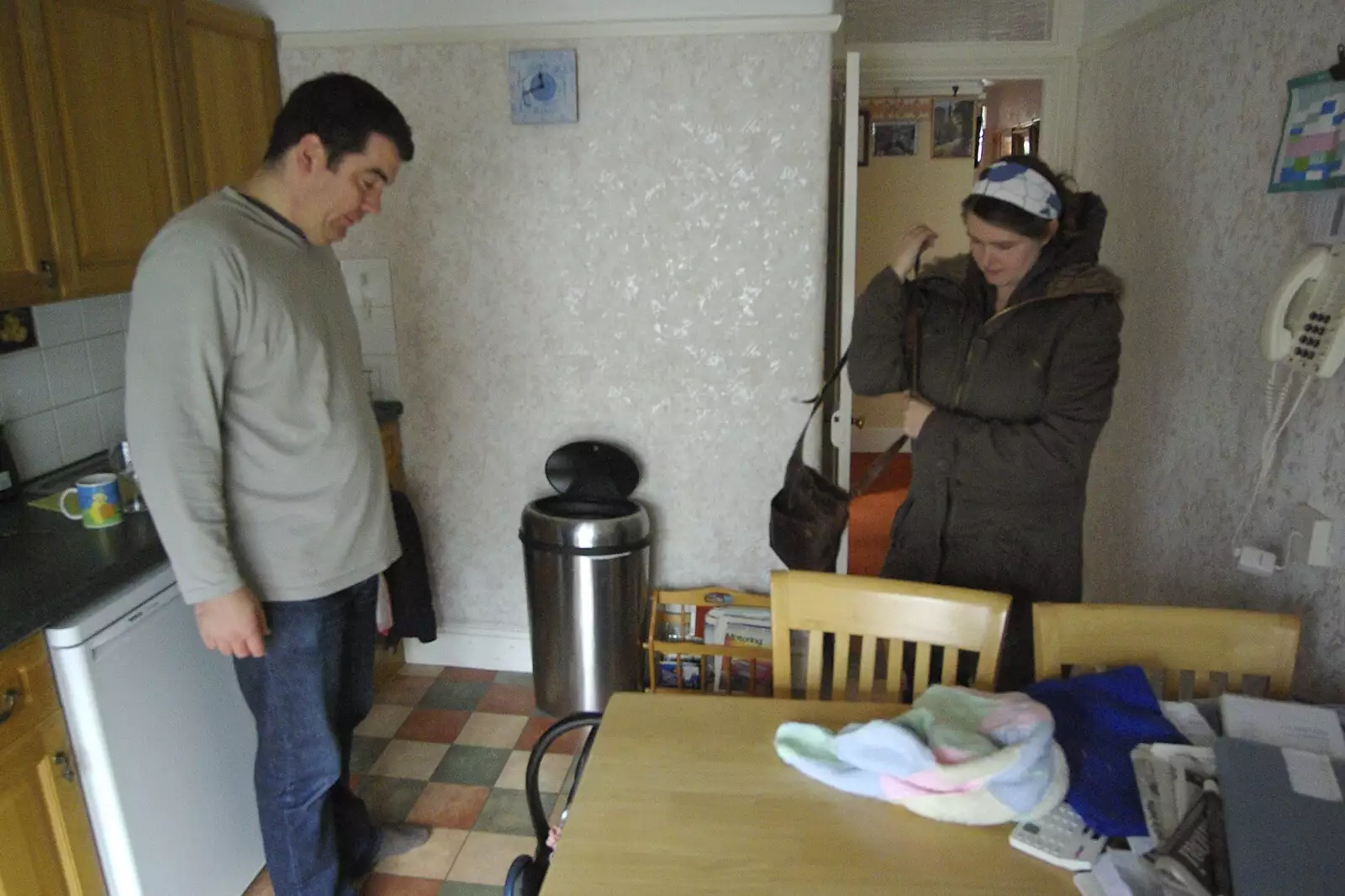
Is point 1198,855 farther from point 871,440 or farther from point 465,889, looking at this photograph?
point 871,440

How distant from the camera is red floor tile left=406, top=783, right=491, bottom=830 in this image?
2.18m

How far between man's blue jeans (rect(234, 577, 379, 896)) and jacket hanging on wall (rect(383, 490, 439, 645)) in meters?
0.74

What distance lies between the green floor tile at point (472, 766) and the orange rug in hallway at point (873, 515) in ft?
5.32

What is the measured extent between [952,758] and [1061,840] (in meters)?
0.14

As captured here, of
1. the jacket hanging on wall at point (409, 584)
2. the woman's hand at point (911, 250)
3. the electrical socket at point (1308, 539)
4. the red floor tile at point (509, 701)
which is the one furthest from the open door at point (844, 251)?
the jacket hanging on wall at point (409, 584)

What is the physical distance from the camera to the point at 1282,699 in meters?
1.32

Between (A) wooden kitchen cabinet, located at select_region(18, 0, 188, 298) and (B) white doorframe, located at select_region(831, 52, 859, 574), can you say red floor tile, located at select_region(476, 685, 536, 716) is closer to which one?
(B) white doorframe, located at select_region(831, 52, 859, 574)

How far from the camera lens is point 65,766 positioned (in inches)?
57.2

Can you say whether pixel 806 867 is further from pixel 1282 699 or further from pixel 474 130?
pixel 474 130

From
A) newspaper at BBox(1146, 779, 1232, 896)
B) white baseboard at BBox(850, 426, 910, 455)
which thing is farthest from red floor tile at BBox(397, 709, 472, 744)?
white baseboard at BBox(850, 426, 910, 455)

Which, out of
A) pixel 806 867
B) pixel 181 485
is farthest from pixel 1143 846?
pixel 181 485

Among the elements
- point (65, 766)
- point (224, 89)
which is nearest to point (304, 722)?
point (65, 766)

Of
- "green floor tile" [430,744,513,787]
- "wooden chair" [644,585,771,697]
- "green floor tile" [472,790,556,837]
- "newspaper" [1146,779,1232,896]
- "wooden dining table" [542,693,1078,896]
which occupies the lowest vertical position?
"green floor tile" [472,790,556,837]

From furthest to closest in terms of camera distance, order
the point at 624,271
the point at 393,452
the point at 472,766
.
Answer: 1. the point at 393,452
2. the point at 624,271
3. the point at 472,766
